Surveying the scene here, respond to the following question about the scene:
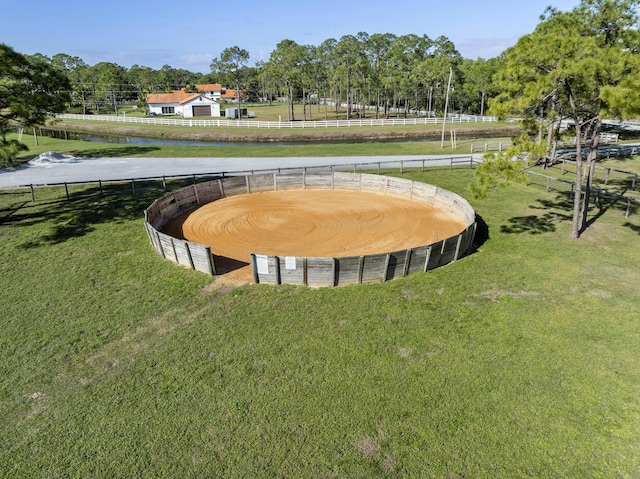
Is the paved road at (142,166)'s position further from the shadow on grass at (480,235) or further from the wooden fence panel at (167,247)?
the wooden fence panel at (167,247)

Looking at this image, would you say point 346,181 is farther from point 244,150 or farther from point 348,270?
point 244,150

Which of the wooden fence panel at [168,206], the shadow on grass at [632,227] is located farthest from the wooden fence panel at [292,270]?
the shadow on grass at [632,227]

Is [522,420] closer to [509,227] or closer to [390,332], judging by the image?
[390,332]

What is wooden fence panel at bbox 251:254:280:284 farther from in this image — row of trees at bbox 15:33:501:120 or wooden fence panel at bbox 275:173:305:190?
row of trees at bbox 15:33:501:120

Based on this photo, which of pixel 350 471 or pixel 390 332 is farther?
pixel 390 332

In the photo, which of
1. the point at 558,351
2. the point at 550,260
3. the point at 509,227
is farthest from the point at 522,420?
the point at 509,227
